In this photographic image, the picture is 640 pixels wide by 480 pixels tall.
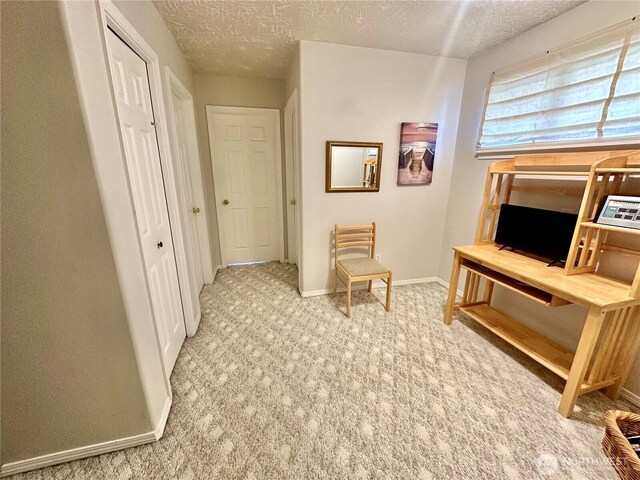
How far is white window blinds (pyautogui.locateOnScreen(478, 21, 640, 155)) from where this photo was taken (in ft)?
4.83

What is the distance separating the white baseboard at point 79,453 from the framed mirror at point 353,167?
2.13 metres

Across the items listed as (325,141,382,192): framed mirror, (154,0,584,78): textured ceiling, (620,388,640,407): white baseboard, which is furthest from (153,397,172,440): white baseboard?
(620,388,640,407): white baseboard

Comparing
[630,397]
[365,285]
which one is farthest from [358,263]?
[630,397]

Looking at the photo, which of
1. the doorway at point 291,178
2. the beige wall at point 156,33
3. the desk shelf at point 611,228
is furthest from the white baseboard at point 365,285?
the beige wall at point 156,33

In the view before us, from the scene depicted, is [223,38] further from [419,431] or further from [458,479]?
[458,479]

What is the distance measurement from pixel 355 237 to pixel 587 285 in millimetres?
1708

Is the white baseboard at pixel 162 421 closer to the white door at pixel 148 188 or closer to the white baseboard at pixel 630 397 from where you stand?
the white door at pixel 148 188

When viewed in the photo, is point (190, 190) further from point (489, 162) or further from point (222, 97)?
point (489, 162)

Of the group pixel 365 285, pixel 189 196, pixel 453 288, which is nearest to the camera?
pixel 453 288

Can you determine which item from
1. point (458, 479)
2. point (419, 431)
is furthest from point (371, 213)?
point (458, 479)

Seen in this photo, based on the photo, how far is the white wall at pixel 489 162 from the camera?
5.17 feet

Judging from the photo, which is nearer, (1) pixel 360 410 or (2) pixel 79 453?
(2) pixel 79 453

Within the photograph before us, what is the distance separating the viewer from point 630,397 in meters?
1.48

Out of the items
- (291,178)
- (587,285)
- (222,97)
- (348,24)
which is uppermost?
(348,24)
